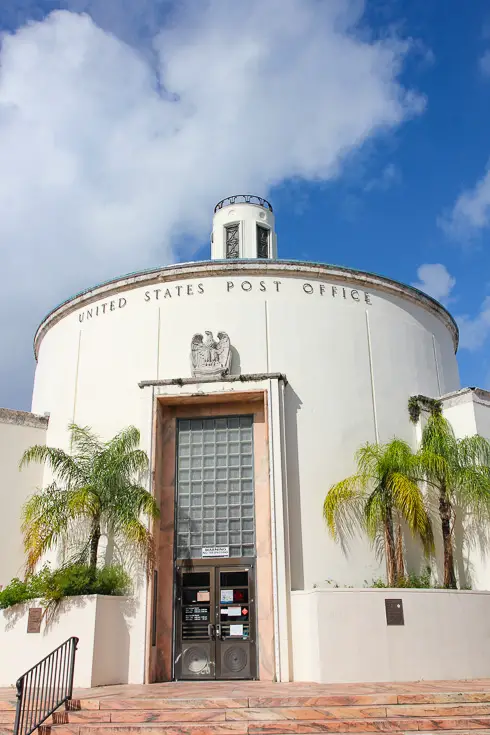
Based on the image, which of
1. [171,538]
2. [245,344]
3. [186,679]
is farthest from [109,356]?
[186,679]

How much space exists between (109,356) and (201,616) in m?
6.73

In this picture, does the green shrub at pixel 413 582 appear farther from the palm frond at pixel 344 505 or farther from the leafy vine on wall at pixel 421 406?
the leafy vine on wall at pixel 421 406

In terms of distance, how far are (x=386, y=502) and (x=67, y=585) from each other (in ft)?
22.8

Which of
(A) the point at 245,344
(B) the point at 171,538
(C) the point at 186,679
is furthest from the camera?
(A) the point at 245,344

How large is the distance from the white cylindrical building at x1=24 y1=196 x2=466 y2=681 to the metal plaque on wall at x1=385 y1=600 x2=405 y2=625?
1805mm

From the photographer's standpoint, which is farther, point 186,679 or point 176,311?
point 176,311

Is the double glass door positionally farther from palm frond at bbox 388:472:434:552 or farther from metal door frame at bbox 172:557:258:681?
palm frond at bbox 388:472:434:552

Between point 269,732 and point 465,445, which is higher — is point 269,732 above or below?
below

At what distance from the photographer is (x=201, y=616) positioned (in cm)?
1507

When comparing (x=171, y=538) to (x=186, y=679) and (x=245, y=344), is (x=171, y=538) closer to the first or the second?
(x=186, y=679)

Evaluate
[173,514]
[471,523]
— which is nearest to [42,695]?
[173,514]

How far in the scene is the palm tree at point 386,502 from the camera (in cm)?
1495

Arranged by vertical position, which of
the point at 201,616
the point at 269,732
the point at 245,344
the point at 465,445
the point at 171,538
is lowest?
the point at 269,732

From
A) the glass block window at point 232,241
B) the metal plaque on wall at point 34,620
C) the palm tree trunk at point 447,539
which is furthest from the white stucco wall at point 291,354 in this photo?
the glass block window at point 232,241
